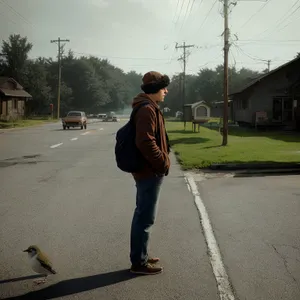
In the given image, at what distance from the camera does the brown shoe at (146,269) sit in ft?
13.2

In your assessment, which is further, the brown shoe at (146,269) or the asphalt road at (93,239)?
the brown shoe at (146,269)

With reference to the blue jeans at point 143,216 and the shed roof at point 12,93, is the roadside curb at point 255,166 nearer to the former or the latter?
the blue jeans at point 143,216

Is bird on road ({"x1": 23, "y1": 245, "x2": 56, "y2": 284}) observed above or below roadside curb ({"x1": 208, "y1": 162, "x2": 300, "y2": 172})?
below

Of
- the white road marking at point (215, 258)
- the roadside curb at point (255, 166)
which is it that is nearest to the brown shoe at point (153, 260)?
the white road marking at point (215, 258)

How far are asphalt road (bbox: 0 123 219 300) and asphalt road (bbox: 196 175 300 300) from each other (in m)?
0.32

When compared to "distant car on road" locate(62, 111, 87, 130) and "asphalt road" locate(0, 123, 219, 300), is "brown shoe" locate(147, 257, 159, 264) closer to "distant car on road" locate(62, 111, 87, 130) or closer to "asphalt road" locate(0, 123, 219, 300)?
"asphalt road" locate(0, 123, 219, 300)

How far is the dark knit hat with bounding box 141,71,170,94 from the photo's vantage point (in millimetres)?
3980

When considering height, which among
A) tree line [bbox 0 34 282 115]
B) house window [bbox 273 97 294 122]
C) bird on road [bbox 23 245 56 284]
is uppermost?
tree line [bbox 0 34 282 115]

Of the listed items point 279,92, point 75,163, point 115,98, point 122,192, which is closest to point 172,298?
point 122,192

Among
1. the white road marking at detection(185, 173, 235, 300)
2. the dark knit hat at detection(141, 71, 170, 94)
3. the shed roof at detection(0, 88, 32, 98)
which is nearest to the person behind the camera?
the white road marking at detection(185, 173, 235, 300)

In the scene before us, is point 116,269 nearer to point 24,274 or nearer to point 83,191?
point 24,274

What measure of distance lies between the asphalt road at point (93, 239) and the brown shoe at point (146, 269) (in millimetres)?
61

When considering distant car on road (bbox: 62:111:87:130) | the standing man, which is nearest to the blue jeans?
the standing man

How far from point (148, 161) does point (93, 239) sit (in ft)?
6.05
